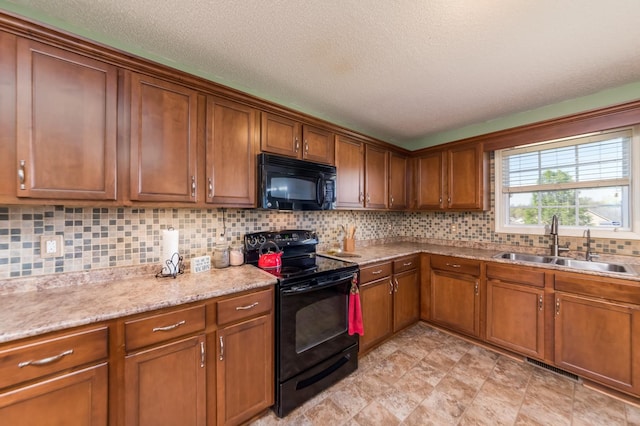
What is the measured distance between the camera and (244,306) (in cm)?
153

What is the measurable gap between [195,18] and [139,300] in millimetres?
1590

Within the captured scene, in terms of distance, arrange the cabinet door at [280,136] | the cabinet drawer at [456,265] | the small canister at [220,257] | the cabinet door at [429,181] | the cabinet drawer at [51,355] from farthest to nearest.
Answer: the cabinet door at [429,181] → the cabinet drawer at [456,265] → the cabinet door at [280,136] → the small canister at [220,257] → the cabinet drawer at [51,355]

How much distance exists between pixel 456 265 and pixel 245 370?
2.34m

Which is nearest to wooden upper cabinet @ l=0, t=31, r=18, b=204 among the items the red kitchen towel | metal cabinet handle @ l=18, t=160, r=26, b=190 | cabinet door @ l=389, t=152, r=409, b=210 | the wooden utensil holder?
metal cabinet handle @ l=18, t=160, r=26, b=190

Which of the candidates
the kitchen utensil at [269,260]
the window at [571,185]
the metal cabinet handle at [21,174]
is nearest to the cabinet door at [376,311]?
the kitchen utensil at [269,260]

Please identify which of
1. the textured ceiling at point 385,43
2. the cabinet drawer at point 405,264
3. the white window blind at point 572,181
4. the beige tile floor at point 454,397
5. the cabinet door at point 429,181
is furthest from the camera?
the cabinet door at point 429,181

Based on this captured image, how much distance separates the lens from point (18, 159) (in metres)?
1.18

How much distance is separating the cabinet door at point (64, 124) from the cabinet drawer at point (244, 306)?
3.00 ft

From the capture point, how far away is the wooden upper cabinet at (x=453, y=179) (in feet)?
9.35

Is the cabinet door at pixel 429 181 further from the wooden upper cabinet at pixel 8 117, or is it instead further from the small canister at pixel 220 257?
the wooden upper cabinet at pixel 8 117

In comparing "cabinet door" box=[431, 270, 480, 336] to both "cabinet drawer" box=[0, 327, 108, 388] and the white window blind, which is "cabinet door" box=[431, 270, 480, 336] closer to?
the white window blind

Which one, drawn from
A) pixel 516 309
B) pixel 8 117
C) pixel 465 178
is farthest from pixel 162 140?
pixel 516 309

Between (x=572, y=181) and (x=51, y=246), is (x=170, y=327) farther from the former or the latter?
(x=572, y=181)

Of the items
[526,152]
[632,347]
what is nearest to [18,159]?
[632,347]
